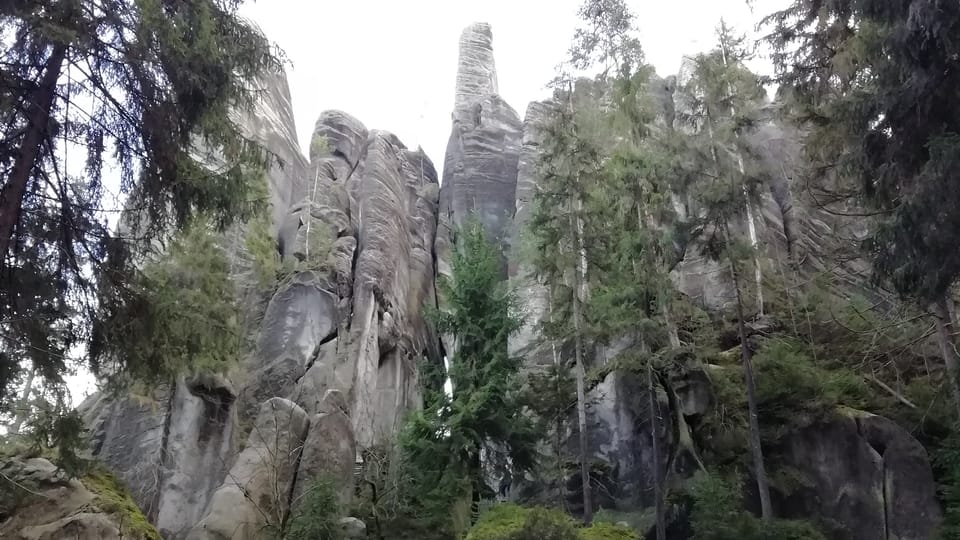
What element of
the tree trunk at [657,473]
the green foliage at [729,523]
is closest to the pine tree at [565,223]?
the tree trunk at [657,473]

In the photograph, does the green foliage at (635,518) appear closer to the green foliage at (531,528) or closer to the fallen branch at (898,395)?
the green foliage at (531,528)

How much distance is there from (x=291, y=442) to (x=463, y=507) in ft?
14.8

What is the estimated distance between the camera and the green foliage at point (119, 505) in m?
10.9

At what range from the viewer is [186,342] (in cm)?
995

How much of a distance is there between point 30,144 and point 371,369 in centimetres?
1633

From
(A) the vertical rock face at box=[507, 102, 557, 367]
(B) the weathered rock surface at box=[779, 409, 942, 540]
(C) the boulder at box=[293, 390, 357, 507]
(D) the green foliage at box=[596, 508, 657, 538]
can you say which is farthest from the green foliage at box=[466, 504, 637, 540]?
(A) the vertical rock face at box=[507, 102, 557, 367]

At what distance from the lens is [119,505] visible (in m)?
11.2

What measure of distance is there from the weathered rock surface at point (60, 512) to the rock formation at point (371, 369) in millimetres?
2147

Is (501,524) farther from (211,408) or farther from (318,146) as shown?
(318,146)

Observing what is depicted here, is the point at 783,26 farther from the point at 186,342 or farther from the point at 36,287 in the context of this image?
the point at 36,287

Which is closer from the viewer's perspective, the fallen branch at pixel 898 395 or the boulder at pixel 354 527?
the boulder at pixel 354 527

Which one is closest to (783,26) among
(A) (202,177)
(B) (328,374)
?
(A) (202,177)

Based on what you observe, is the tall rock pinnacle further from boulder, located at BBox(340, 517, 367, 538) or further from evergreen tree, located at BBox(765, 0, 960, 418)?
evergreen tree, located at BBox(765, 0, 960, 418)

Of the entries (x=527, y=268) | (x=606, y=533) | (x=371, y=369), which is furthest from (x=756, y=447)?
(x=371, y=369)
